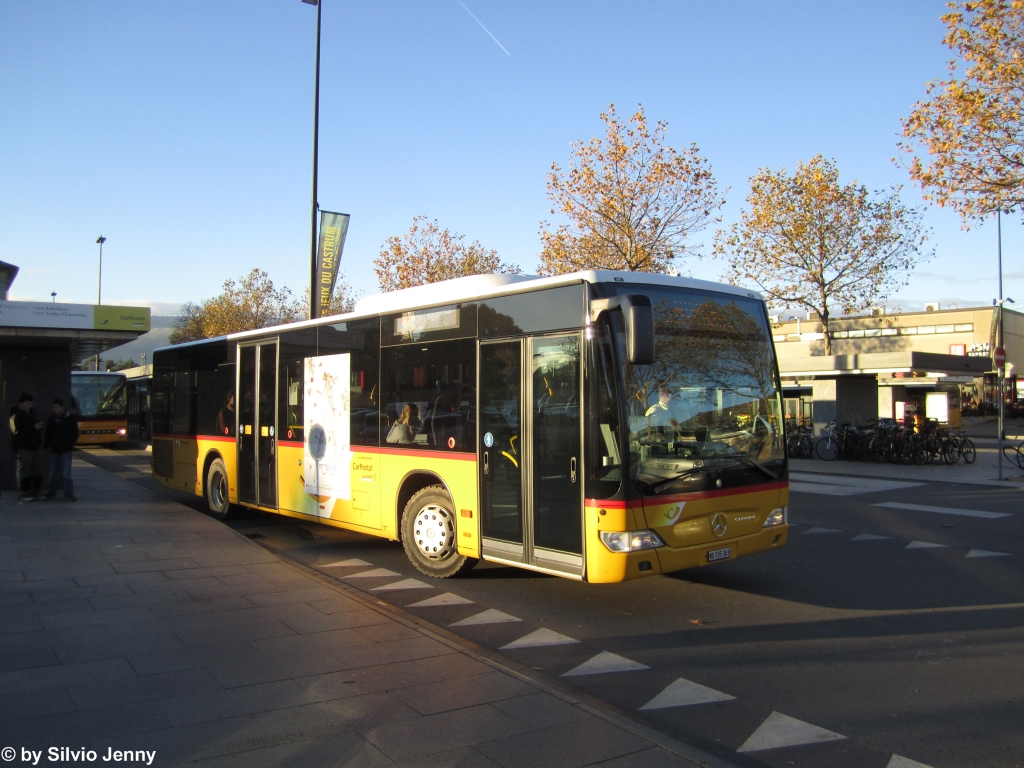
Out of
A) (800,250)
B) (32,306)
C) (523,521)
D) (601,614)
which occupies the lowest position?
(601,614)

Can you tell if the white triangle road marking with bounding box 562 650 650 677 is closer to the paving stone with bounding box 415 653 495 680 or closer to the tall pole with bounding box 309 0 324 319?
the paving stone with bounding box 415 653 495 680

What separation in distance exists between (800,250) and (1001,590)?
2641 centimetres

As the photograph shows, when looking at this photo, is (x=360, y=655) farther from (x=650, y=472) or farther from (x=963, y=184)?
(x=963, y=184)

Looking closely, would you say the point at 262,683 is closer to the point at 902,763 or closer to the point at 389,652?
the point at 389,652

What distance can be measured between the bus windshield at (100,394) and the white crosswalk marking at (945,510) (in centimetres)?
2944

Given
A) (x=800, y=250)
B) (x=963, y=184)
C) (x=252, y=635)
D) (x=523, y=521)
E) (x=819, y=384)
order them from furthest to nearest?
(x=800, y=250)
(x=819, y=384)
(x=963, y=184)
(x=523, y=521)
(x=252, y=635)

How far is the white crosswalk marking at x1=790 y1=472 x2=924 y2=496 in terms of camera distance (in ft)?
54.3

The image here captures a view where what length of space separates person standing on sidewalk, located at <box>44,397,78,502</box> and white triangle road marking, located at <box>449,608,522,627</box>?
941cm

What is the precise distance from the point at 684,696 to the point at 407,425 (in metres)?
4.51

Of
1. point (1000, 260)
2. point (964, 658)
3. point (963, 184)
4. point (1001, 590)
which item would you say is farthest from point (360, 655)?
point (1000, 260)

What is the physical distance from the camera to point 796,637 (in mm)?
6453

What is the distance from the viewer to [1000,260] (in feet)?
153

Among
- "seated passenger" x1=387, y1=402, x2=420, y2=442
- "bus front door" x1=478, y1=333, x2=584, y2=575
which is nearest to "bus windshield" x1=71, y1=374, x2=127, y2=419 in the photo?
"seated passenger" x1=387, y1=402, x2=420, y2=442

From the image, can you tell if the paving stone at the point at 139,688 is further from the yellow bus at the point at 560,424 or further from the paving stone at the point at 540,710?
the yellow bus at the point at 560,424
